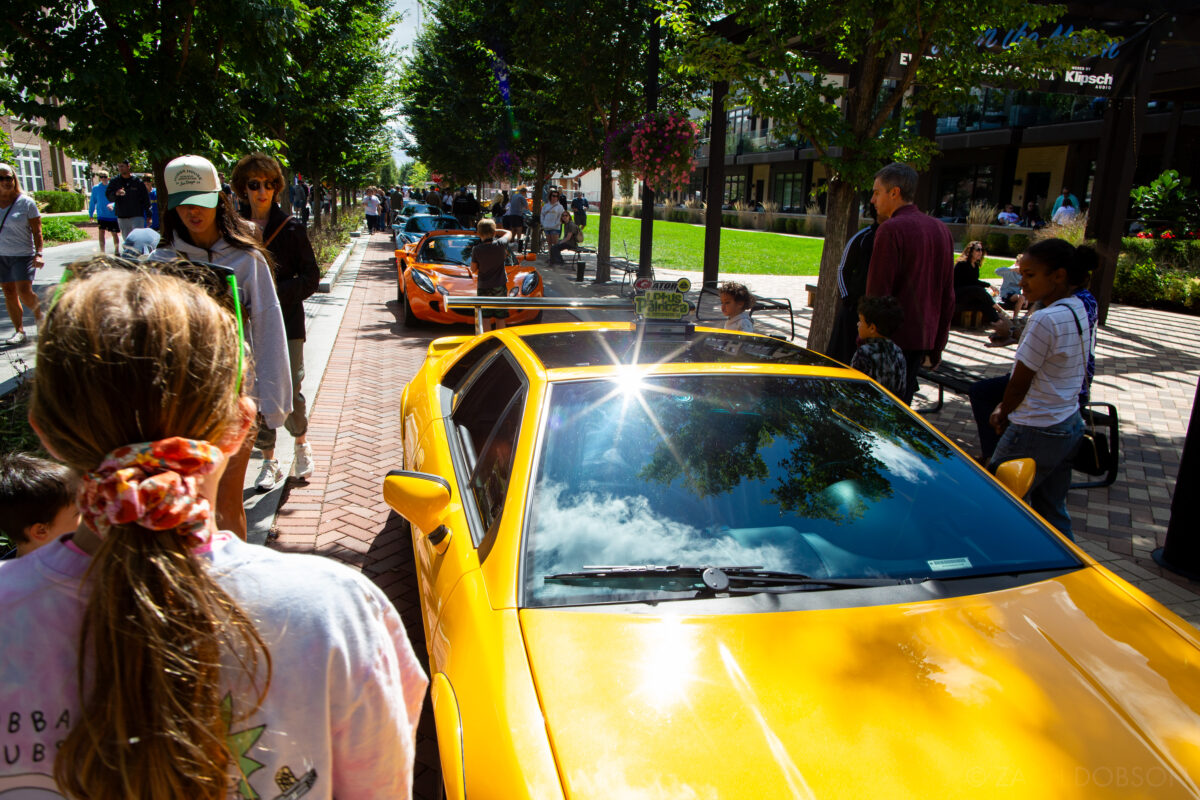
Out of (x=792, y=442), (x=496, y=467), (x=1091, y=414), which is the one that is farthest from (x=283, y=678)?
(x=1091, y=414)

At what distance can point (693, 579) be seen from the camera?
2.07 m

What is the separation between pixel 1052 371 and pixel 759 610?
2.48 metres

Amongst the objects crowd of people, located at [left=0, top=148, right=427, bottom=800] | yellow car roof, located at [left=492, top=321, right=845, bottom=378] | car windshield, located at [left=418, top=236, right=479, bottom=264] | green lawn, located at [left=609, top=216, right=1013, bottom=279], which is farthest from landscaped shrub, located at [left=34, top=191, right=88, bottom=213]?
crowd of people, located at [left=0, top=148, right=427, bottom=800]

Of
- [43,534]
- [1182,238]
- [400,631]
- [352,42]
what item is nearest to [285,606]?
[400,631]

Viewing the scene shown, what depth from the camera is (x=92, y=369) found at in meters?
0.89

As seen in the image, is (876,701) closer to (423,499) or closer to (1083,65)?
(423,499)

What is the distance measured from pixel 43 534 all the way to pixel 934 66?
7.18 m

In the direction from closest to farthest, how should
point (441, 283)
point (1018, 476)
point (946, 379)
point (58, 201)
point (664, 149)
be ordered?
point (1018, 476) < point (946, 379) < point (441, 283) < point (664, 149) < point (58, 201)

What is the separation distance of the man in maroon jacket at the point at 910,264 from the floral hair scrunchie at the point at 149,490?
4340mm

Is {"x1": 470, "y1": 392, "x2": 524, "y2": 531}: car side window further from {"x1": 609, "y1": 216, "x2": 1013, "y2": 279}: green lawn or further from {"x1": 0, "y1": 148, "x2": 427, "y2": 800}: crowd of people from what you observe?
{"x1": 609, "y1": 216, "x2": 1013, "y2": 279}: green lawn

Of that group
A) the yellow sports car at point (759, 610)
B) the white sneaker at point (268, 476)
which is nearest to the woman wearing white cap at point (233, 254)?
the yellow sports car at point (759, 610)

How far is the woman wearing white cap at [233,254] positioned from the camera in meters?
3.26

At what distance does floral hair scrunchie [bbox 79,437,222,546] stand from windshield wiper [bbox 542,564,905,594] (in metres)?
1.23

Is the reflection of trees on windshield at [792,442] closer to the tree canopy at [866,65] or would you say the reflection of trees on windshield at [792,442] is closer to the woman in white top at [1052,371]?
the woman in white top at [1052,371]
